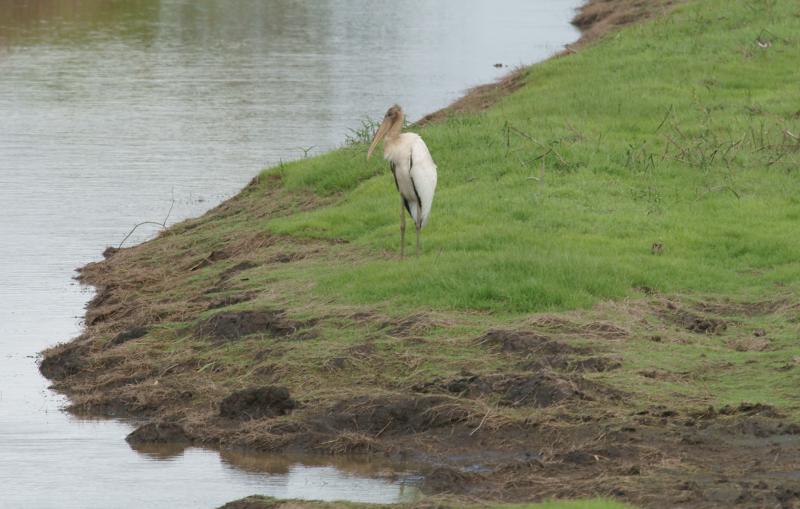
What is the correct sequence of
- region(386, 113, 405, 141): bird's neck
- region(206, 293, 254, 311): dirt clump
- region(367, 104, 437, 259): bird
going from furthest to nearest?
region(386, 113, 405, 141): bird's neck, region(367, 104, 437, 259): bird, region(206, 293, 254, 311): dirt clump

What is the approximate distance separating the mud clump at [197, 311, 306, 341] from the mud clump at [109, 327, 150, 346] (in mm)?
675

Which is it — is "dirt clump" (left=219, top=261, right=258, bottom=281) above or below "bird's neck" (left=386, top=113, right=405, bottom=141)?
below

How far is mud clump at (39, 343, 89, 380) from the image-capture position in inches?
465

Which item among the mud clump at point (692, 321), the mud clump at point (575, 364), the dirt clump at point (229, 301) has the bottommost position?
the dirt clump at point (229, 301)

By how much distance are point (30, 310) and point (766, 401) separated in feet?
24.9

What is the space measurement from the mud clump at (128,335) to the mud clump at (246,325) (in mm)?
675

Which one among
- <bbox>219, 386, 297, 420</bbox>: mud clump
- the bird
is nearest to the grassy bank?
<bbox>219, 386, 297, 420</bbox>: mud clump

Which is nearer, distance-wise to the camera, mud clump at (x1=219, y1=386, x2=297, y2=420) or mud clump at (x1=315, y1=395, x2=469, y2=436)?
mud clump at (x1=315, y1=395, x2=469, y2=436)

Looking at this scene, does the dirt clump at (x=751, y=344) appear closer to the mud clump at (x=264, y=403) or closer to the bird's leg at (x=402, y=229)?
the mud clump at (x=264, y=403)

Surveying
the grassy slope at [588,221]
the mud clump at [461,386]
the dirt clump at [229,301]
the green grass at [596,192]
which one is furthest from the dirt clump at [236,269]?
the mud clump at [461,386]

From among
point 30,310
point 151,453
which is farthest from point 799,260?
point 30,310

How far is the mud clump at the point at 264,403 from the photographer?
9.89 m

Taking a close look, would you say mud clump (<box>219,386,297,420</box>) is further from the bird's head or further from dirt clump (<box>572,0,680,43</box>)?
dirt clump (<box>572,0,680,43</box>)

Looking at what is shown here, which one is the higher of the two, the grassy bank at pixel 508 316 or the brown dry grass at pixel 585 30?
the brown dry grass at pixel 585 30
